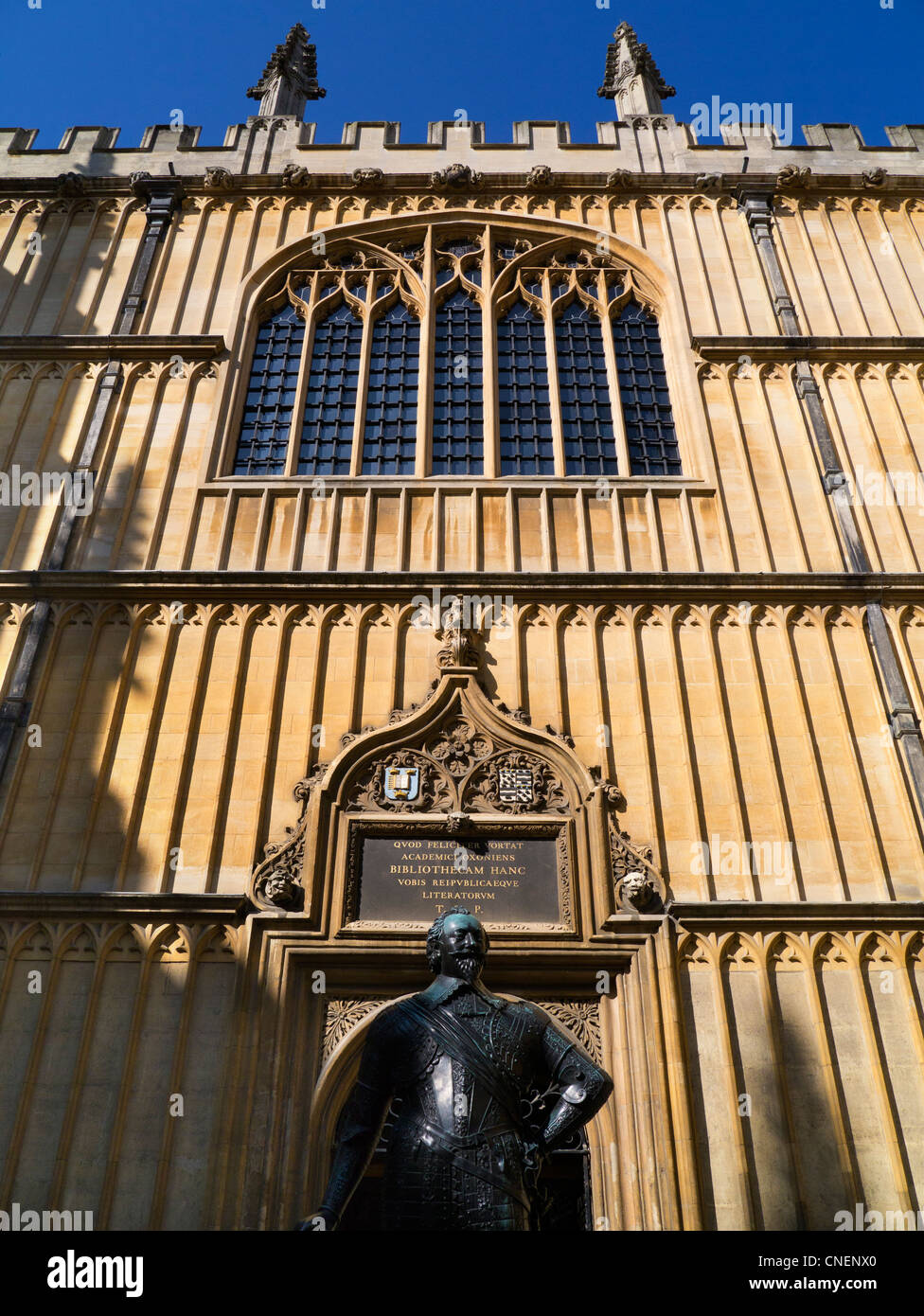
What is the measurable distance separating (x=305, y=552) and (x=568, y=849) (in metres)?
4.31

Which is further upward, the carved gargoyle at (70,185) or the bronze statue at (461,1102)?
the carved gargoyle at (70,185)

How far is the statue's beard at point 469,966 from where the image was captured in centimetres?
555

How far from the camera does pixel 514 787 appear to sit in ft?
32.6

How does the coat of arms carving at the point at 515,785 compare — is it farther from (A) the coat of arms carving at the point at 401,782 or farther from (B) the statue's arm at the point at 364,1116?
(B) the statue's arm at the point at 364,1116

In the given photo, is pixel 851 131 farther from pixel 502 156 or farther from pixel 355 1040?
pixel 355 1040

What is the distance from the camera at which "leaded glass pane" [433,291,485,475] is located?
13086mm

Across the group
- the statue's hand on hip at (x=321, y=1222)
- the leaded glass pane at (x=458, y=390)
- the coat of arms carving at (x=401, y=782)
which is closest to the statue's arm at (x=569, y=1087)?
the statue's hand on hip at (x=321, y=1222)

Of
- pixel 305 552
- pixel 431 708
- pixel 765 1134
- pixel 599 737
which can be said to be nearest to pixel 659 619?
pixel 599 737

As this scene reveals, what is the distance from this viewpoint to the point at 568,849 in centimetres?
959

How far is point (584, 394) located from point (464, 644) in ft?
15.2

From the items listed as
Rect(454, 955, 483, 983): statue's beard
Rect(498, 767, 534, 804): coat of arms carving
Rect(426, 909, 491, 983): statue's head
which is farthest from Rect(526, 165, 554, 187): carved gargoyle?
Rect(454, 955, 483, 983): statue's beard

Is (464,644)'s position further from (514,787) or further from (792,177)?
(792,177)

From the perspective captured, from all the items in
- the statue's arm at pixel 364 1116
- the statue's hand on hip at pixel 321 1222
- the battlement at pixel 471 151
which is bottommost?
the statue's hand on hip at pixel 321 1222

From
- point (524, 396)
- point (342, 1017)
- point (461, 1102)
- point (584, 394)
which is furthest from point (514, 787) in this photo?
point (584, 394)
